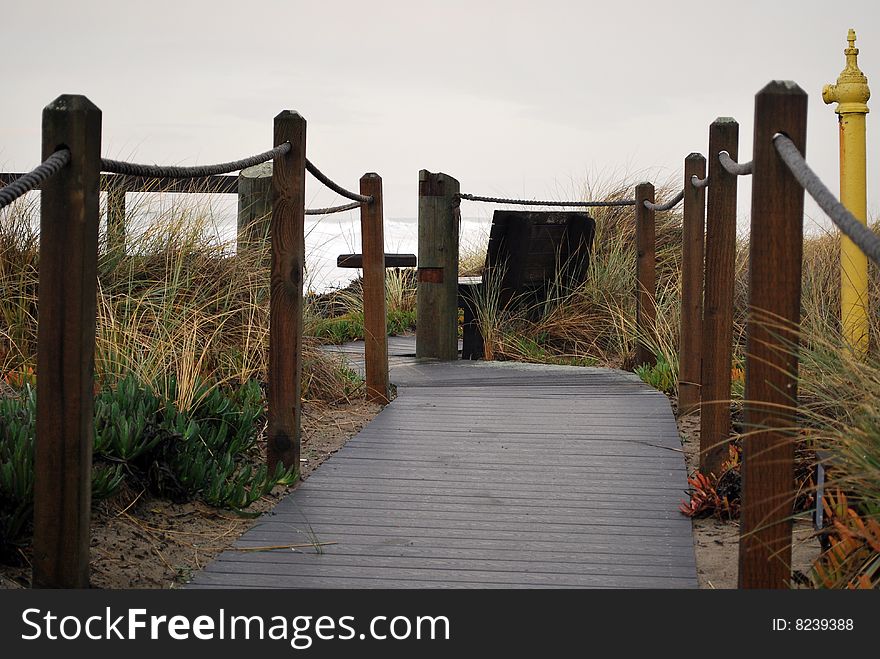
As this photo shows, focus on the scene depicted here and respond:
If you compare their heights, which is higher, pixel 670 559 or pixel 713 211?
pixel 713 211

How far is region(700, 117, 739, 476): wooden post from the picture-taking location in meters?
4.34

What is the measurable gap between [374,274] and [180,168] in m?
2.63

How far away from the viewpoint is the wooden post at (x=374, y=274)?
6035mm

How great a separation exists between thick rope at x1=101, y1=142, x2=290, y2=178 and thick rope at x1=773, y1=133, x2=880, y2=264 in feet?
5.99

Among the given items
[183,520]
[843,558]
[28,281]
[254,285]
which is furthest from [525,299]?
[843,558]

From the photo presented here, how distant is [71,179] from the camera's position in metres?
2.79

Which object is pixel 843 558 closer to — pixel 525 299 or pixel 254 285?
pixel 254 285

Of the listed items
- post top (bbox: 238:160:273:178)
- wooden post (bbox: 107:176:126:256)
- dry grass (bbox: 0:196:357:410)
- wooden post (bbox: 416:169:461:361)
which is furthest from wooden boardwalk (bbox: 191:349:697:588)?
post top (bbox: 238:160:273:178)

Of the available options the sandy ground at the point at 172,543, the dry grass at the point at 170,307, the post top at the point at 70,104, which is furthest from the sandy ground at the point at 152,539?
the post top at the point at 70,104

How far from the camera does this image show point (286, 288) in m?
4.39

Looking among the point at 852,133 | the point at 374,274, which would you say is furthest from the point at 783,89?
the point at 852,133

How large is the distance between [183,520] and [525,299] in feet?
19.7

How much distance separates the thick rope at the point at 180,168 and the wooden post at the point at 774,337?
178 cm

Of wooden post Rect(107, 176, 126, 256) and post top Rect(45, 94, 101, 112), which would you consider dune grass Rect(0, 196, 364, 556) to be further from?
post top Rect(45, 94, 101, 112)
